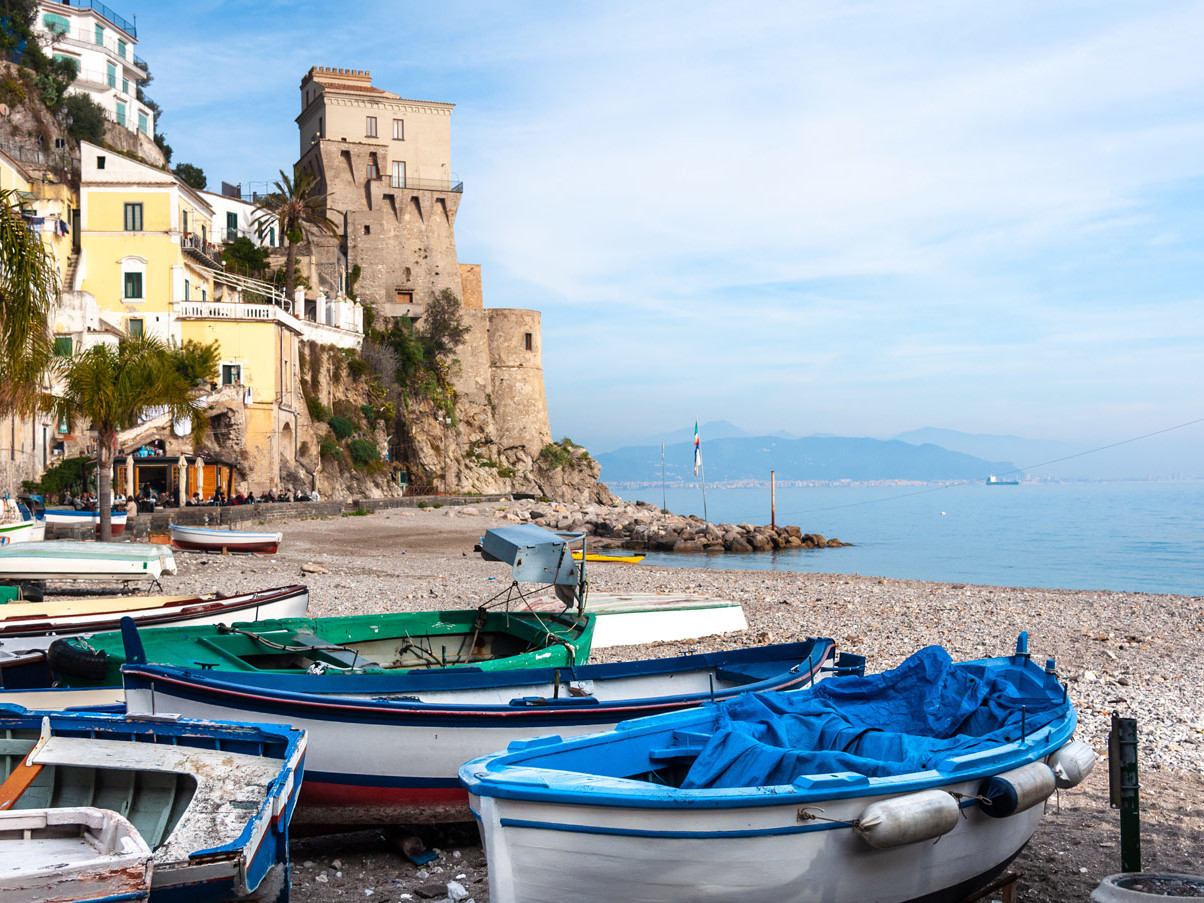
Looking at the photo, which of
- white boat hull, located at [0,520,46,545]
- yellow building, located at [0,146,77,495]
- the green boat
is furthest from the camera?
yellow building, located at [0,146,77,495]

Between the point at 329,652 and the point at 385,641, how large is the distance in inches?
31.6

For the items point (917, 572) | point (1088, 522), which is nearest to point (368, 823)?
point (917, 572)

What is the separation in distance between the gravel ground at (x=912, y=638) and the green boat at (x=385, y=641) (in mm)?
1999

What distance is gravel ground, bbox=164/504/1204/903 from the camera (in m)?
6.42

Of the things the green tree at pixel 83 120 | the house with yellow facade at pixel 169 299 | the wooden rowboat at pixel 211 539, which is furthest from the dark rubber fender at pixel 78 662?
the green tree at pixel 83 120

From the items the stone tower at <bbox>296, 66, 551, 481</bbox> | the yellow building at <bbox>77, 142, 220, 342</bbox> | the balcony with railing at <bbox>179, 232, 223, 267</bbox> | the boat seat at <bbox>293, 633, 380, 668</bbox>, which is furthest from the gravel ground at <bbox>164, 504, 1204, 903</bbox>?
the stone tower at <bbox>296, 66, 551, 481</bbox>

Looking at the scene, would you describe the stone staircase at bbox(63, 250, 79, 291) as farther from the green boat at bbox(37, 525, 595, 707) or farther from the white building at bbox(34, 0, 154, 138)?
the green boat at bbox(37, 525, 595, 707)

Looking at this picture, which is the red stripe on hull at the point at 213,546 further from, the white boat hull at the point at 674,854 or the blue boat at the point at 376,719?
the white boat hull at the point at 674,854

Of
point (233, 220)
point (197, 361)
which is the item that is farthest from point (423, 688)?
point (233, 220)

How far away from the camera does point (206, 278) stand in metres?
44.6

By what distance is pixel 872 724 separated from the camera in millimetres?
6094

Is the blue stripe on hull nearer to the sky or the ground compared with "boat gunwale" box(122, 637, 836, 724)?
nearer to the ground

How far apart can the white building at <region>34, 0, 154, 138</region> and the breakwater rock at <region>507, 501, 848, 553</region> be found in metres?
31.2

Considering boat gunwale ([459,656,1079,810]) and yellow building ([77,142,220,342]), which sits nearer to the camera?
boat gunwale ([459,656,1079,810])
